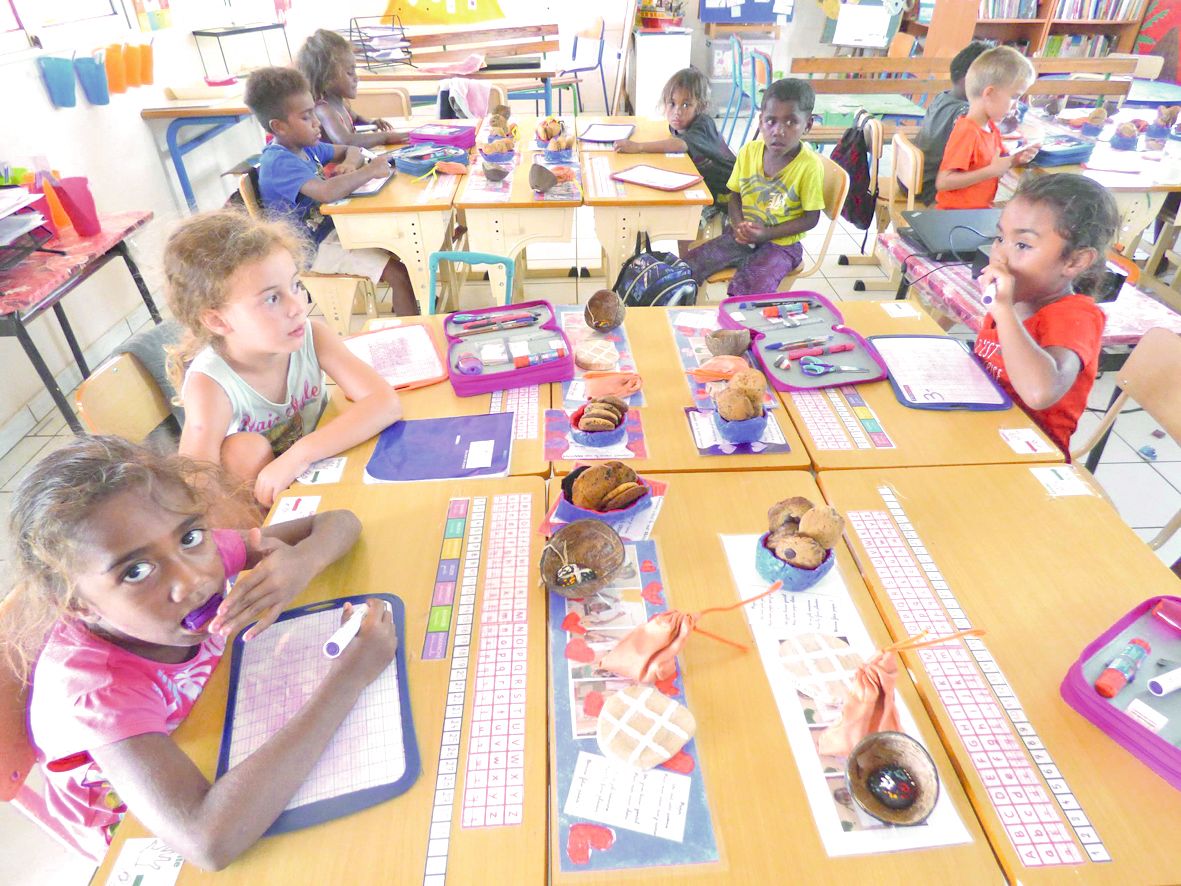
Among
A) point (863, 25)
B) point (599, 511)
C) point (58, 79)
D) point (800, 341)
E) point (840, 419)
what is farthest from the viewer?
point (863, 25)

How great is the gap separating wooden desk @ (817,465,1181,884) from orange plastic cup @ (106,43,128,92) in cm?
387

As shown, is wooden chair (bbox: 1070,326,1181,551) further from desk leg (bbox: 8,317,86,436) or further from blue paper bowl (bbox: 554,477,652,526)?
desk leg (bbox: 8,317,86,436)

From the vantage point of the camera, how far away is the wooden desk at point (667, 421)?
1294 millimetres

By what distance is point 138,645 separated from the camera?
89cm

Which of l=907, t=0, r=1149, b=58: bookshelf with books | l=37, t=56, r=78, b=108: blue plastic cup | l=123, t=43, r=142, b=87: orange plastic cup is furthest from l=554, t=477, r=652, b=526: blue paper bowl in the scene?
l=907, t=0, r=1149, b=58: bookshelf with books

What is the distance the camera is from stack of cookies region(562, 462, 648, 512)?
111cm

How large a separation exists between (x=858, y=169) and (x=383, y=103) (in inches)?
111

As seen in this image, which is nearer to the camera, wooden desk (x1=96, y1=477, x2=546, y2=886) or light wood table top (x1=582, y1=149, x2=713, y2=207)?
wooden desk (x1=96, y1=477, x2=546, y2=886)

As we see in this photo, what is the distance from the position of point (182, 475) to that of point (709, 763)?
0.78 metres

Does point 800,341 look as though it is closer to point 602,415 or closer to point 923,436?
point 923,436

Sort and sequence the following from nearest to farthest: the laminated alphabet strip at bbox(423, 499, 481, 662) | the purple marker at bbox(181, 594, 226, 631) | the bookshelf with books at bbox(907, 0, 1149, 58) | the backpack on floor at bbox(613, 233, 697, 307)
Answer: the purple marker at bbox(181, 594, 226, 631), the laminated alphabet strip at bbox(423, 499, 481, 662), the backpack on floor at bbox(613, 233, 697, 307), the bookshelf with books at bbox(907, 0, 1149, 58)

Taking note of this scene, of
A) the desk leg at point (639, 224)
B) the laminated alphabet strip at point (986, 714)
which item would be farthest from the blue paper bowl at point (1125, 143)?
the laminated alphabet strip at point (986, 714)

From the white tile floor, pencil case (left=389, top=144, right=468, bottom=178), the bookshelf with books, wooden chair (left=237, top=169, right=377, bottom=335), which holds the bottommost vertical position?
the white tile floor

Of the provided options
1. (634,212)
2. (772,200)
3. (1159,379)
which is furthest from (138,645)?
(772,200)
